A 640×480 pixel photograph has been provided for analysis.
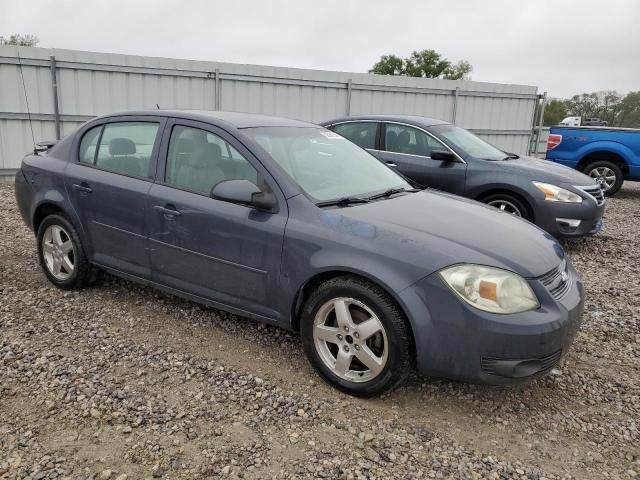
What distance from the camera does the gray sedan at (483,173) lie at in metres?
6.23

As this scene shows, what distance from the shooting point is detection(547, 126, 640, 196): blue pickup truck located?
10.8 meters

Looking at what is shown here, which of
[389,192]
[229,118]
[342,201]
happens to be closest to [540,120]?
[389,192]

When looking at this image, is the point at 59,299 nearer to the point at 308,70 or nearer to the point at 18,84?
the point at 18,84

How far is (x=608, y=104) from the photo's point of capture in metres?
39.7

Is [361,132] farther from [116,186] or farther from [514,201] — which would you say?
[116,186]

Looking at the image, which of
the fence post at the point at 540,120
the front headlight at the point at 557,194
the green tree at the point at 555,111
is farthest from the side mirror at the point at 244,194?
the green tree at the point at 555,111

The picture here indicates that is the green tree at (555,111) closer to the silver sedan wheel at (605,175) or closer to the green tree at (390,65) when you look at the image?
the green tree at (390,65)

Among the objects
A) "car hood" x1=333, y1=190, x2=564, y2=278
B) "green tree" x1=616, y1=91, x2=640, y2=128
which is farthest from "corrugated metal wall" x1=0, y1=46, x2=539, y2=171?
"green tree" x1=616, y1=91, x2=640, y2=128

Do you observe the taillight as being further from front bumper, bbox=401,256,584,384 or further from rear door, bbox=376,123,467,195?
front bumper, bbox=401,256,584,384

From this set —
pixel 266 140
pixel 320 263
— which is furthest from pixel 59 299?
pixel 320 263

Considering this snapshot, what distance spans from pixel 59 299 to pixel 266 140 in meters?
2.21

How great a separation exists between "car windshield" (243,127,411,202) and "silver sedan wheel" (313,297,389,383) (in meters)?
0.70

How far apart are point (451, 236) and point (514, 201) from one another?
3843 millimetres

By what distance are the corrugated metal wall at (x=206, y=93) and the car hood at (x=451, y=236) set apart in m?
8.97
